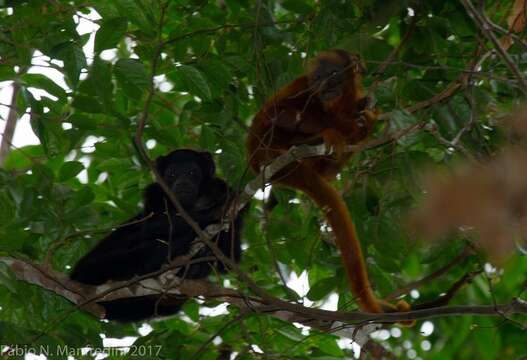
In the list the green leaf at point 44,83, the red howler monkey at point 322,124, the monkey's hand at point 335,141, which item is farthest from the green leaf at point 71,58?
the monkey's hand at point 335,141

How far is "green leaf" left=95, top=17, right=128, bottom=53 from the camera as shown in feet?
10.1

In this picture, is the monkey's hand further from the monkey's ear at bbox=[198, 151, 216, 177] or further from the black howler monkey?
the monkey's ear at bbox=[198, 151, 216, 177]

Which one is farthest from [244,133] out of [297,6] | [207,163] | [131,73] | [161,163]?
[131,73]

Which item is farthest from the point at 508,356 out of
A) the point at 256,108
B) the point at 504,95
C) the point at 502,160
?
the point at 502,160

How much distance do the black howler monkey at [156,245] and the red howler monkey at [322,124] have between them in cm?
41

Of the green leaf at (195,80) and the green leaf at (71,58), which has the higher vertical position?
the green leaf at (71,58)

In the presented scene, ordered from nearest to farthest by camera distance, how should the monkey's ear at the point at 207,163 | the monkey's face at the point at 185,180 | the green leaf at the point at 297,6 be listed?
1. the green leaf at the point at 297,6
2. the monkey's face at the point at 185,180
3. the monkey's ear at the point at 207,163

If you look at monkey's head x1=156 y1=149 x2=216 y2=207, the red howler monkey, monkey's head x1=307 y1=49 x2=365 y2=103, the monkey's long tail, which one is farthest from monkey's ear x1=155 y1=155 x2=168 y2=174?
monkey's head x1=307 y1=49 x2=365 y2=103

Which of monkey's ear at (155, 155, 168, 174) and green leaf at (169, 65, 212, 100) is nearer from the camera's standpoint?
green leaf at (169, 65, 212, 100)

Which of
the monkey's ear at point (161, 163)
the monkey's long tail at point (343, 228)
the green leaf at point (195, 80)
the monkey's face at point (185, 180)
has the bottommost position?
the monkey's long tail at point (343, 228)

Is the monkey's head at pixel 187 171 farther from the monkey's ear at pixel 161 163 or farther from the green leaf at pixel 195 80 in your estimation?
the green leaf at pixel 195 80

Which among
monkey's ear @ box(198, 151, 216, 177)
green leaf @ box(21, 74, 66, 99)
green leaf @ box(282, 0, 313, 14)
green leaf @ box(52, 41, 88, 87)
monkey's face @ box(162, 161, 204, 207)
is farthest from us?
monkey's ear @ box(198, 151, 216, 177)

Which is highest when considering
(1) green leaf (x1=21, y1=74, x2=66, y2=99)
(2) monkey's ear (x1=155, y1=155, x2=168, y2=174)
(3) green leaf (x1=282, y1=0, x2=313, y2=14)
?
(3) green leaf (x1=282, y1=0, x2=313, y2=14)

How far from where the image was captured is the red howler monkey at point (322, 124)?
367 cm
